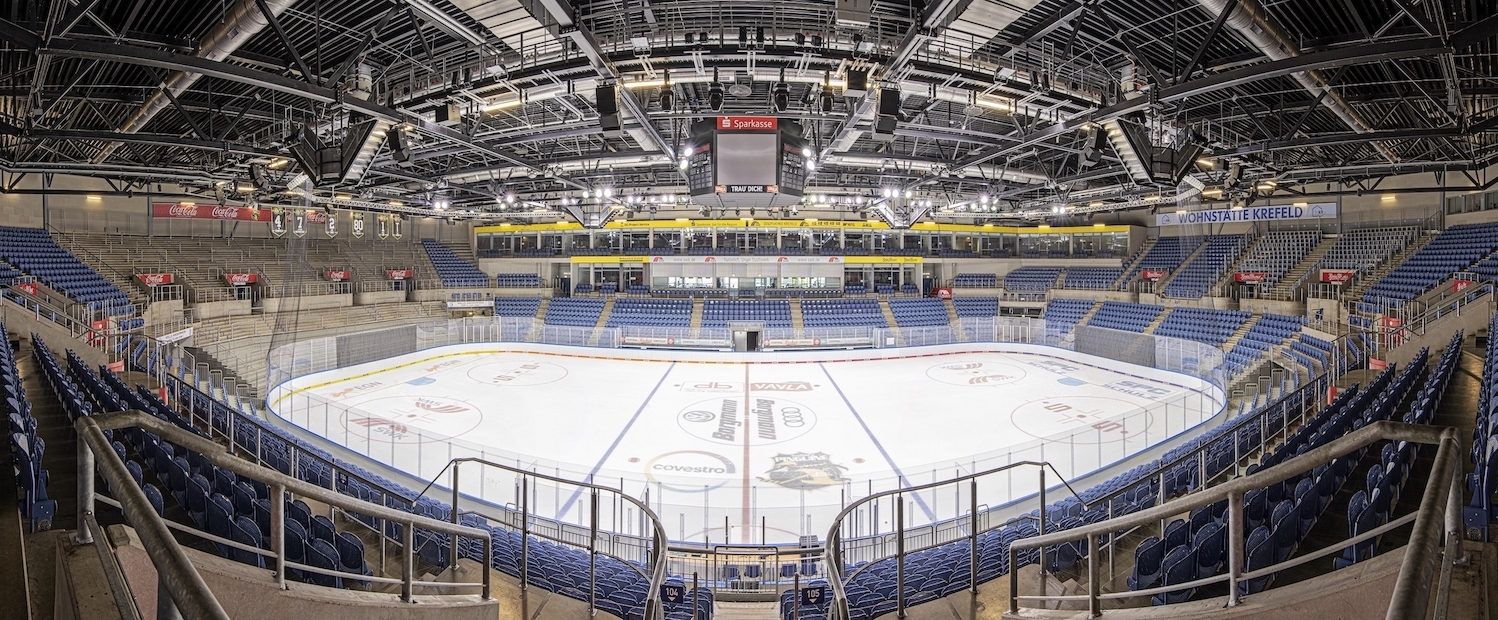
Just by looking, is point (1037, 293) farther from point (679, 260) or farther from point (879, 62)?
point (879, 62)

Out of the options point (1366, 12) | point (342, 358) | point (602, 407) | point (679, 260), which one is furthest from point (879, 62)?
point (679, 260)

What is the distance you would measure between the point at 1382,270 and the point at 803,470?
2287cm

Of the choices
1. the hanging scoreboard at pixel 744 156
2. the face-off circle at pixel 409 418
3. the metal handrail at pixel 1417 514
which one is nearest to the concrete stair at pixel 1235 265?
the hanging scoreboard at pixel 744 156

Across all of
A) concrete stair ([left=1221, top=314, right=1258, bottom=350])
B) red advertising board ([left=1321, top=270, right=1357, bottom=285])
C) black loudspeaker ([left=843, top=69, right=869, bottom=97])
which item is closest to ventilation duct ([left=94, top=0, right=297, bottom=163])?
black loudspeaker ([left=843, top=69, right=869, bottom=97])

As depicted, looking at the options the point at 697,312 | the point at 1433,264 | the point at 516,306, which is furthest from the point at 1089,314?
the point at 516,306

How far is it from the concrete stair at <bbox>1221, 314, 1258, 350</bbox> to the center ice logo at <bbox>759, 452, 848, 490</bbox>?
17609 mm

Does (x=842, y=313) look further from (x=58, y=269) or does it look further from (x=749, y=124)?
(x=58, y=269)

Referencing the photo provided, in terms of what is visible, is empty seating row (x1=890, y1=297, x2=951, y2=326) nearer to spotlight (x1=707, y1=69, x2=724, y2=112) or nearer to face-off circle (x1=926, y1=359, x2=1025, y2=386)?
face-off circle (x1=926, y1=359, x2=1025, y2=386)

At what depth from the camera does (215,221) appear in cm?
2878

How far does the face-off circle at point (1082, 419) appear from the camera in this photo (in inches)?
456

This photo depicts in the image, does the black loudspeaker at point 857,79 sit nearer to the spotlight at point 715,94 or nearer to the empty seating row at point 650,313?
the spotlight at point 715,94

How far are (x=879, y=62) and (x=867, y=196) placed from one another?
15316 mm

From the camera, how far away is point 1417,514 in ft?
4.94

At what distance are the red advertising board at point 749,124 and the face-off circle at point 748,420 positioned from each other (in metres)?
7.20
